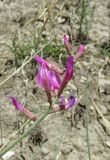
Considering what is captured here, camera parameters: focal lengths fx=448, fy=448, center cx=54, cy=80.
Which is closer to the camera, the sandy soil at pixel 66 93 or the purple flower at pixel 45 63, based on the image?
the purple flower at pixel 45 63

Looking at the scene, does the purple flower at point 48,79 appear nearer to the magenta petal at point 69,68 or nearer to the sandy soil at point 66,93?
the magenta petal at point 69,68

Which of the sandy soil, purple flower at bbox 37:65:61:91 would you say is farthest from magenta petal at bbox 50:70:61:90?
the sandy soil

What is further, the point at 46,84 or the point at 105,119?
the point at 105,119

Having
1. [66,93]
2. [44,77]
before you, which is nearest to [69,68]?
[44,77]

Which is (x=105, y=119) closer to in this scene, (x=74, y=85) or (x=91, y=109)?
(x=91, y=109)

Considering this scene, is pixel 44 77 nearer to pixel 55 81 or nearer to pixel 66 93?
pixel 55 81

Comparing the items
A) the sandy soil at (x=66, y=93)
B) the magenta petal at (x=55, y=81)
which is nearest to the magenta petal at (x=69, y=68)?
the magenta petal at (x=55, y=81)

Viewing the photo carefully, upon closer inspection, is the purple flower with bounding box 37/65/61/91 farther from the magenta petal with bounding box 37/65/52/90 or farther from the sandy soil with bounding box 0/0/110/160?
the sandy soil with bounding box 0/0/110/160

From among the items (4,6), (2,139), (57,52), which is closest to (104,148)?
(2,139)
